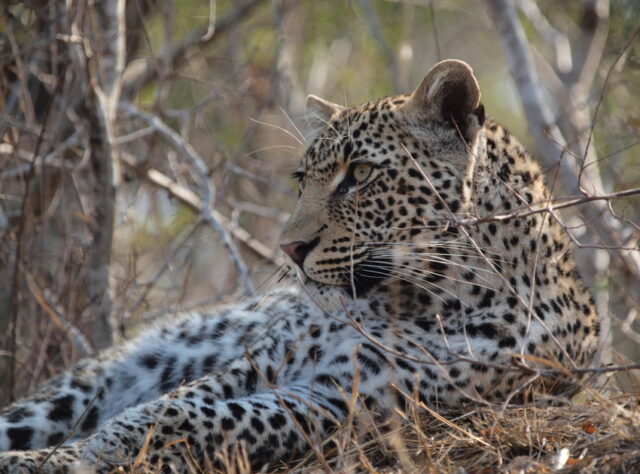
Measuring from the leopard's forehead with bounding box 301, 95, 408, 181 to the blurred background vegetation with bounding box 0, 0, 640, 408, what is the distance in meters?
0.24

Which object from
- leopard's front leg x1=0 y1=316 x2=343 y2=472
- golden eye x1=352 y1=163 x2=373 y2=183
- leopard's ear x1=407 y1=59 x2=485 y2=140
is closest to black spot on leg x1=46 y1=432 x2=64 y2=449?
leopard's front leg x1=0 y1=316 x2=343 y2=472

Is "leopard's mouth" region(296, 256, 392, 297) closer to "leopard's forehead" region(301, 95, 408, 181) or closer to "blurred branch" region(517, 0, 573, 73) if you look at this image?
"leopard's forehead" region(301, 95, 408, 181)

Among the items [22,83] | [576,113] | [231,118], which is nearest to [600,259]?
[576,113]

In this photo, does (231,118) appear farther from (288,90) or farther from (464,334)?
(464,334)

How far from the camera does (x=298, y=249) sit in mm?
4879

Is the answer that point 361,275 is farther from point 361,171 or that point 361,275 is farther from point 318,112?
point 318,112

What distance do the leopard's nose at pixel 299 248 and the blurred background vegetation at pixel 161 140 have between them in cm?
57

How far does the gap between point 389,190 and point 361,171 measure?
0.76ft

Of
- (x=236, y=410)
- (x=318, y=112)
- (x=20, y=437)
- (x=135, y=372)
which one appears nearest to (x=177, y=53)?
(x=318, y=112)

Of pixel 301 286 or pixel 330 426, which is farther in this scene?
pixel 301 286

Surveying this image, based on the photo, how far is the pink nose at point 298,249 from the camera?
4.86 metres

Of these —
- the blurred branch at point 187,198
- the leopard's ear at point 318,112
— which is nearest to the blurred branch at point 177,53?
the blurred branch at point 187,198

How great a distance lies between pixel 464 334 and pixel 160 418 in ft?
5.11

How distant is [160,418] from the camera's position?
438 centimetres
